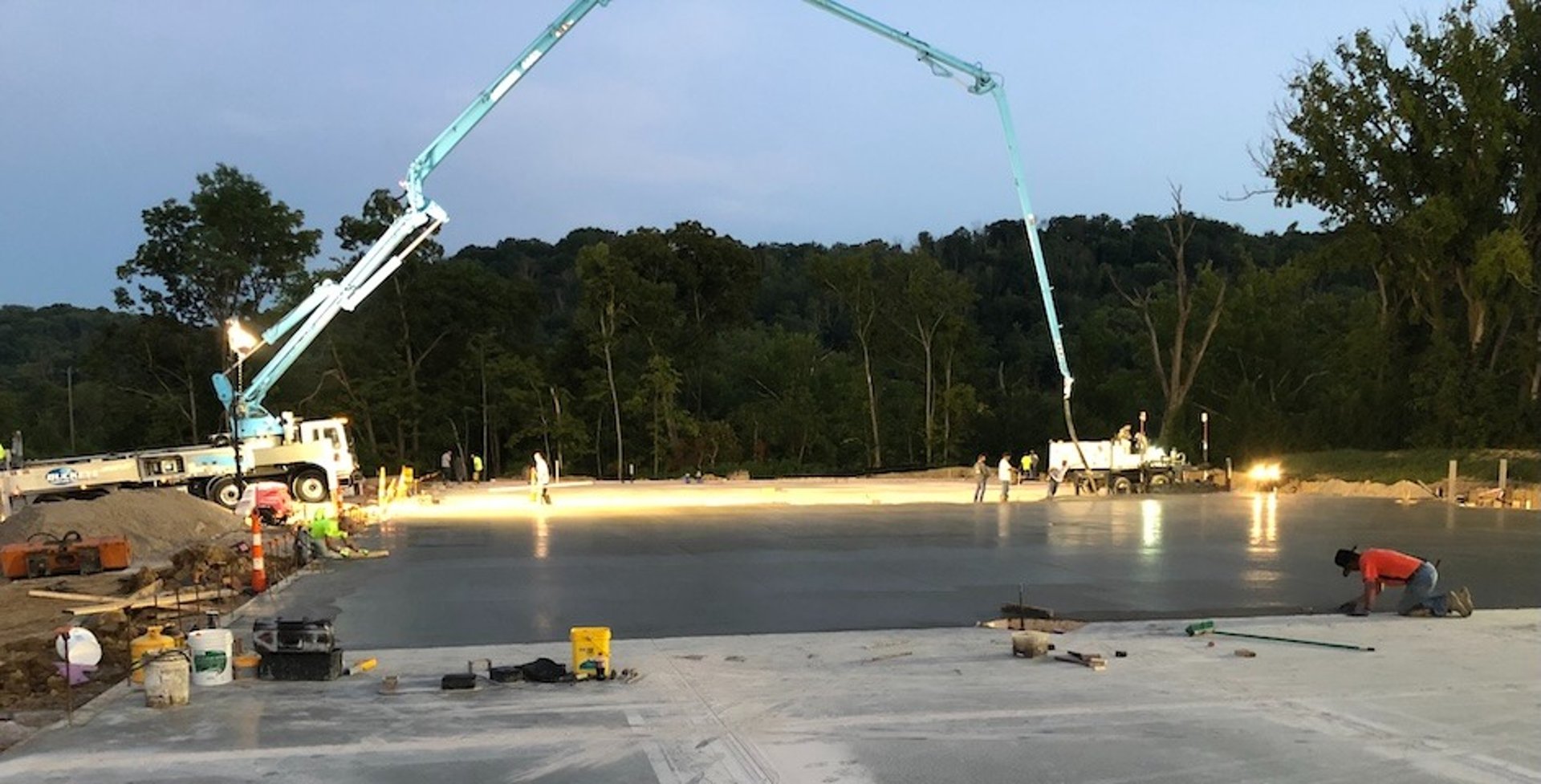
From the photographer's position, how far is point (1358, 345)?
51.0m

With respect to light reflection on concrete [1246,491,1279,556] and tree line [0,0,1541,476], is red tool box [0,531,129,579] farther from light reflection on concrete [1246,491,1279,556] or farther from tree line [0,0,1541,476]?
tree line [0,0,1541,476]

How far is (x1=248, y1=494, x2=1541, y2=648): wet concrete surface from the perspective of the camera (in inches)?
503

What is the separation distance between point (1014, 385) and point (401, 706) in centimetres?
7276

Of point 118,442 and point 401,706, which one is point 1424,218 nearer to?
point 401,706

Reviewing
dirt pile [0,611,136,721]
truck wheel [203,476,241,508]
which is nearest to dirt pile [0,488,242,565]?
truck wheel [203,476,241,508]

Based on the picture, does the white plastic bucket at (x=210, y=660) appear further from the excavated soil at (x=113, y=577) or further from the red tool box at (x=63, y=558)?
the red tool box at (x=63, y=558)

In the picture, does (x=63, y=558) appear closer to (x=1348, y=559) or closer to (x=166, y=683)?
(x=166, y=683)

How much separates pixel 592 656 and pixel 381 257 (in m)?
27.8

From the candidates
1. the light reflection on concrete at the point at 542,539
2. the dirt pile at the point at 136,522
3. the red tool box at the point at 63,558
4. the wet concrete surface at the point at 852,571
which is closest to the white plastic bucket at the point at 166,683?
the wet concrete surface at the point at 852,571

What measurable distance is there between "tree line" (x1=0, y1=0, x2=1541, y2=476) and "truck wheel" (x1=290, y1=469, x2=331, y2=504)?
701 inches

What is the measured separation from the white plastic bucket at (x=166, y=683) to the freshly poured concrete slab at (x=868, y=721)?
97mm

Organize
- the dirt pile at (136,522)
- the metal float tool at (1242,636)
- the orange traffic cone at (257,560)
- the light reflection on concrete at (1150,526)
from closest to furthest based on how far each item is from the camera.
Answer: the metal float tool at (1242,636)
the orange traffic cone at (257,560)
the light reflection on concrete at (1150,526)
the dirt pile at (136,522)

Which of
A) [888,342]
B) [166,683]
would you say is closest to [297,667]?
[166,683]

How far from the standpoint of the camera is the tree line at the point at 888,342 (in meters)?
44.7
